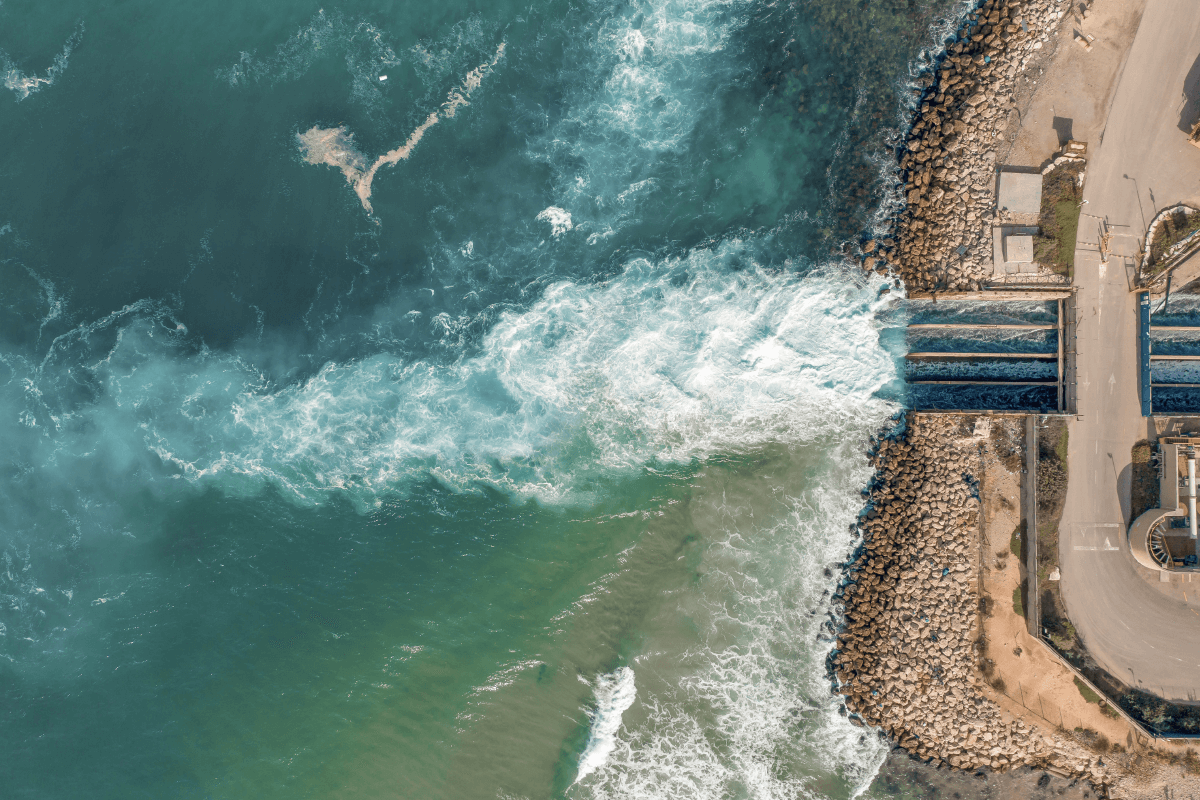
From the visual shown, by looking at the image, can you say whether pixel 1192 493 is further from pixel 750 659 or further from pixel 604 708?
pixel 604 708

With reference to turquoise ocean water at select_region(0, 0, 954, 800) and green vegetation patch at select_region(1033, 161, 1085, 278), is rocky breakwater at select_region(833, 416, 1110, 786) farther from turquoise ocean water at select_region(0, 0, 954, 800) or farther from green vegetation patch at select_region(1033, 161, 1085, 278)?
green vegetation patch at select_region(1033, 161, 1085, 278)

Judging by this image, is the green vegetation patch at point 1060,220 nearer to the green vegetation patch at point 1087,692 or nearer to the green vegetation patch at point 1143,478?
the green vegetation patch at point 1143,478

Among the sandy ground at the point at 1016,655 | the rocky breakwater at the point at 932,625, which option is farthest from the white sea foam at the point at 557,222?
the sandy ground at the point at 1016,655

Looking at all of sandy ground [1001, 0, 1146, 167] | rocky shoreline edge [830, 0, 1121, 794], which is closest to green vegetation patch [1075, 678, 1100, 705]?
rocky shoreline edge [830, 0, 1121, 794]

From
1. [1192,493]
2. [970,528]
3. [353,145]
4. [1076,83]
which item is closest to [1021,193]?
[1076,83]

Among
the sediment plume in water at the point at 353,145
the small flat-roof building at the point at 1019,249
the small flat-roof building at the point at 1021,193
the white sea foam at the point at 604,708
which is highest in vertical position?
the sediment plume in water at the point at 353,145
